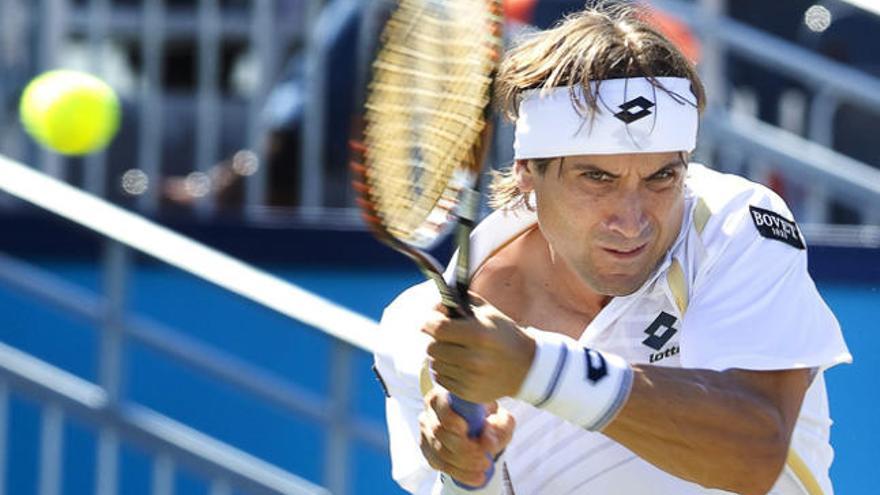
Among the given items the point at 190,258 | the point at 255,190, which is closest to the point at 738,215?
the point at 190,258

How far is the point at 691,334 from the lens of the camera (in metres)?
2.72

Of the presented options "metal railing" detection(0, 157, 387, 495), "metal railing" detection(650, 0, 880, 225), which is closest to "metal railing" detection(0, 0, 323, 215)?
"metal railing" detection(0, 157, 387, 495)

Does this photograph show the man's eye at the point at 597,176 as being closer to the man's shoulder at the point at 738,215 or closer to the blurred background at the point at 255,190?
the man's shoulder at the point at 738,215

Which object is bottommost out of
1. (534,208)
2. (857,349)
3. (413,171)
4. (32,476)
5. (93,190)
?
(32,476)

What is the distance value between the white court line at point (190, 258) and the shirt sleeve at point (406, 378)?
1.74 meters

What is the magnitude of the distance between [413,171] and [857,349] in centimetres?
256

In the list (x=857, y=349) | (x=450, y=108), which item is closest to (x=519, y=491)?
(x=450, y=108)

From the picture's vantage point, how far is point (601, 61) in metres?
2.81

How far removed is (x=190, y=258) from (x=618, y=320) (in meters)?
2.28

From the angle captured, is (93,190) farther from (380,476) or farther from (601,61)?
(601,61)

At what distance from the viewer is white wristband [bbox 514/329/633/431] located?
97.3 inches

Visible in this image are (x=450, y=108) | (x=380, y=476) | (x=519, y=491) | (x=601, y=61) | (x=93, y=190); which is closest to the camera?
(x=450, y=108)

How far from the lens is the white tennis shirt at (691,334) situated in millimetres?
2684

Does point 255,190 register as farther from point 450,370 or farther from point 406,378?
point 450,370
